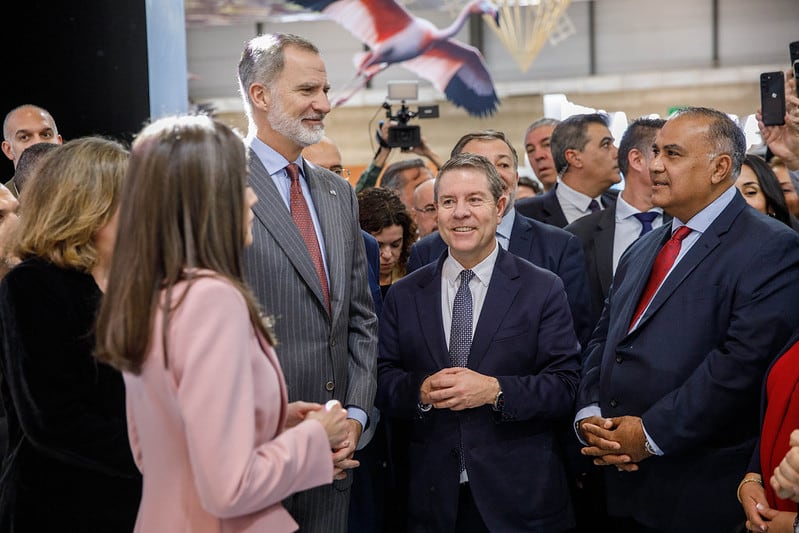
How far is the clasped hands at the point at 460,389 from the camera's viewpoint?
267 cm

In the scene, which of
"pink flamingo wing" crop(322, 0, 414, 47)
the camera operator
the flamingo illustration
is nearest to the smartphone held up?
the camera operator

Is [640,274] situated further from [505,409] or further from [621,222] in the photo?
[621,222]

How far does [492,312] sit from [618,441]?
1.72 feet

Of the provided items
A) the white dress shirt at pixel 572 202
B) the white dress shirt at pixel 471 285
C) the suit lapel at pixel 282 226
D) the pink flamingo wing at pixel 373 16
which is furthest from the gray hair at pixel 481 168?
Result: the pink flamingo wing at pixel 373 16

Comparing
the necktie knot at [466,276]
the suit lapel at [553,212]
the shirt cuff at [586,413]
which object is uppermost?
the suit lapel at [553,212]

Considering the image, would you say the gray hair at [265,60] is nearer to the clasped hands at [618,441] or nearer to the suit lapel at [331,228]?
the suit lapel at [331,228]

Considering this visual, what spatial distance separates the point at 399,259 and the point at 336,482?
5.42 feet

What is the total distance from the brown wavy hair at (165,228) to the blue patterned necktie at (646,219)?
9.06ft

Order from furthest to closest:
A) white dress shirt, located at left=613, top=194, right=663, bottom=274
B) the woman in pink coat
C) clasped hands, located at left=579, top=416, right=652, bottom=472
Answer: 1. white dress shirt, located at left=613, top=194, right=663, bottom=274
2. clasped hands, located at left=579, top=416, right=652, bottom=472
3. the woman in pink coat

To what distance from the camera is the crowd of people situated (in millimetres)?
1565

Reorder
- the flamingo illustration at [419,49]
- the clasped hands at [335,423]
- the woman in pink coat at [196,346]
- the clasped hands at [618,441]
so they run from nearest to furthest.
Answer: the woman in pink coat at [196,346], the clasped hands at [335,423], the clasped hands at [618,441], the flamingo illustration at [419,49]

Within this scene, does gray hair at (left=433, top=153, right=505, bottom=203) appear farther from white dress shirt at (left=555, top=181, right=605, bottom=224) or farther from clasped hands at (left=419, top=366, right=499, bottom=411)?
white dress shirt at (left=555, top=181, right=605, bottom=224)

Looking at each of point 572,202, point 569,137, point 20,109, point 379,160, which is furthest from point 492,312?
point 379,160

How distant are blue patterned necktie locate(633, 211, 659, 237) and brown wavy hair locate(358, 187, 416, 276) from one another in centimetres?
98
